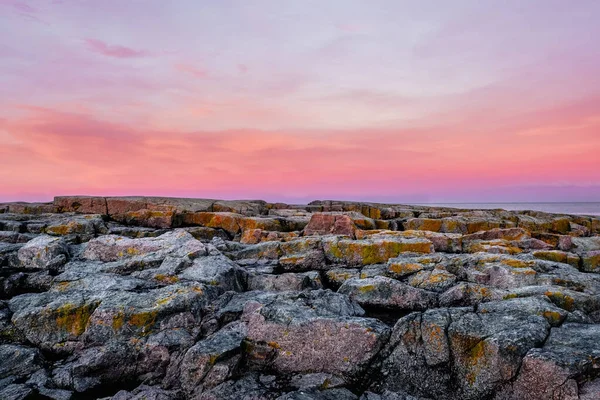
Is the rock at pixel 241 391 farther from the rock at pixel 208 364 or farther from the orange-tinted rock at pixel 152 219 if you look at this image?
the orange-tinted rock at pixel 152 219

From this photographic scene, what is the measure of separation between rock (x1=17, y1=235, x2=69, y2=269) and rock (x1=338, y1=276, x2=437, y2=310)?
16249 mm

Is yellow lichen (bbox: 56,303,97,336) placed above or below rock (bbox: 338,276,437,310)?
below

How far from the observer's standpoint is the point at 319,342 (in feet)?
38.1

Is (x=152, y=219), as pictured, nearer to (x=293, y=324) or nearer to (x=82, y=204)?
(x=82, y=204)

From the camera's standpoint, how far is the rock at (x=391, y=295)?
15.1 meters

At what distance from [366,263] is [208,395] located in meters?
13.1

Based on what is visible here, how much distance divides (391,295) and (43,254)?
62.8ft

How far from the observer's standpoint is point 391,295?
15336 millimetres

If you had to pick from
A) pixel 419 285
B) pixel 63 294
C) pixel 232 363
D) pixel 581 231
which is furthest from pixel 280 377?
pixel 581 231

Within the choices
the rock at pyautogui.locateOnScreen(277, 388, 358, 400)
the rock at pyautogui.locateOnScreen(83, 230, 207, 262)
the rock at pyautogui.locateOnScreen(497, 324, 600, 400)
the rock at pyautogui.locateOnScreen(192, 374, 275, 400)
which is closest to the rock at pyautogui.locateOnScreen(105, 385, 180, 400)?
the rock at pyautogui.locateOnScreen(192, 374, 275, 400)

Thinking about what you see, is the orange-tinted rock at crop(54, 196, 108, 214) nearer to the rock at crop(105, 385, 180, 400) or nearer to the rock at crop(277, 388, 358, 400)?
the rock at crop(105, 385, 180, 400)

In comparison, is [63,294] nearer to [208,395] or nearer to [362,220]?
[208,395]

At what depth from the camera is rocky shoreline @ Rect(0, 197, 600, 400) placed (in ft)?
34.0

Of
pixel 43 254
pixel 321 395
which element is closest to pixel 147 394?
pixel 321 395
